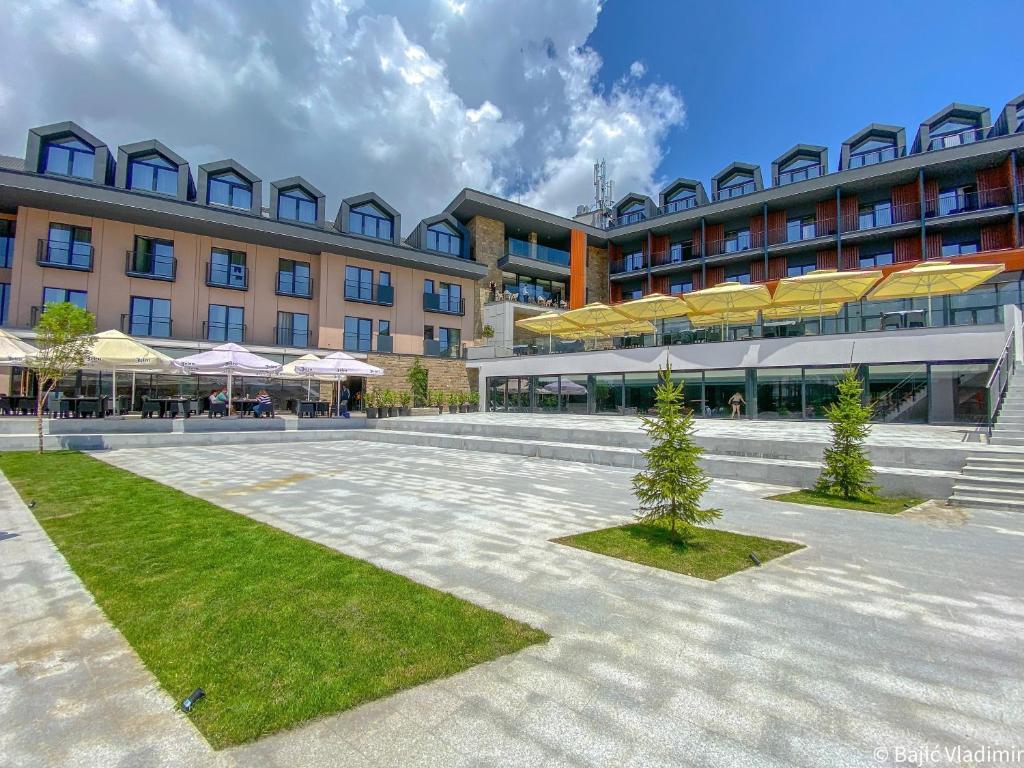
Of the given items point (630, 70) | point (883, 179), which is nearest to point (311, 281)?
point (630, 70)

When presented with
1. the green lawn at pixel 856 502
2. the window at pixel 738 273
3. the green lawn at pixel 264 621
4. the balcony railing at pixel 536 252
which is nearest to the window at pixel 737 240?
the window at pixel 738 273

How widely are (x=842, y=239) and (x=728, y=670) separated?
3413 cm

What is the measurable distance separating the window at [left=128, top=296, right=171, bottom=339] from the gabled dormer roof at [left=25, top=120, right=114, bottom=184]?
595 centimetres

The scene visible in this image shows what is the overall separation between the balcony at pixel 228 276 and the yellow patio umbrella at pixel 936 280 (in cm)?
3098

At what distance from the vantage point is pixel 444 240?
35188 millimetres

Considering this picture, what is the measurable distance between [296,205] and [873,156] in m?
35.8

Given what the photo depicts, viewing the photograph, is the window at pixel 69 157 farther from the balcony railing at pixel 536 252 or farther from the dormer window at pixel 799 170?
the dormer window at pixel 799 170

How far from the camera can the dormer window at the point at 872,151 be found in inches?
1204

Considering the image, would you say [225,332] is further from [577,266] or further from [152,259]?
[577,266]

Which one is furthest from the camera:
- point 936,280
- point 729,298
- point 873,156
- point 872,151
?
point 873,156

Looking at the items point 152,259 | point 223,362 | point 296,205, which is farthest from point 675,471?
point 296,205

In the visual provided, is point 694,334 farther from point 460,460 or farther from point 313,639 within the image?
point 313,639

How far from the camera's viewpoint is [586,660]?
3.15 m

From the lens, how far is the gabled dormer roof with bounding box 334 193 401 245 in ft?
103
